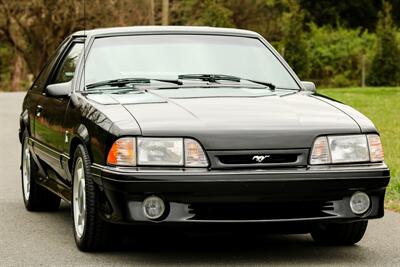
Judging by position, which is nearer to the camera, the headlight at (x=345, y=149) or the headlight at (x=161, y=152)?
the headlight at (x=161, y=152)

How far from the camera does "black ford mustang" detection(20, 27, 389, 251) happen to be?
6.52 m

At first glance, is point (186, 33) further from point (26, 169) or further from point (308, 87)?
point (26, 169)

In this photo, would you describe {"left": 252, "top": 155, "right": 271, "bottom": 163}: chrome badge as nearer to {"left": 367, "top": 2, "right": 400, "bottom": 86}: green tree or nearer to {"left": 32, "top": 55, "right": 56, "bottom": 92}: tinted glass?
{"left": 32, "top": 55, "right": 56, "bottom": 92}: tinted glass

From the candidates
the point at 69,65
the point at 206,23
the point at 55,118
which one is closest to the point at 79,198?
the point at 55,118

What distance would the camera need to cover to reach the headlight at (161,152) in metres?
6.53

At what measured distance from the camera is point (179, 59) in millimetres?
8133

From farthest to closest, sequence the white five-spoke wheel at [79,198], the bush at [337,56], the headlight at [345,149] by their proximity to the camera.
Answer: the bush at [337,56], the white five-spoke wheel at [79,198], the headlight at [345,149]

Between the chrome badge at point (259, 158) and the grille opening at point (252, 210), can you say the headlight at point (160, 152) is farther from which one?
the chrome badge at point (259, 158)

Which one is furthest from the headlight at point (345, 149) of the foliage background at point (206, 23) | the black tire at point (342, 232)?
the foliage background at point (206, 23)

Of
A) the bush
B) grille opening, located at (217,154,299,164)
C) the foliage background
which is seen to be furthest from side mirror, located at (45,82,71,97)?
the bush

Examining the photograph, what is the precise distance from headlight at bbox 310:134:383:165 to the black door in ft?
6.52

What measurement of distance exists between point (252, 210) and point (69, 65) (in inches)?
103

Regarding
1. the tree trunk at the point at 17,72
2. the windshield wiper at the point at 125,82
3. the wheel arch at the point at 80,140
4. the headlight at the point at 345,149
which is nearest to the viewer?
the headlight at the point at 345,149

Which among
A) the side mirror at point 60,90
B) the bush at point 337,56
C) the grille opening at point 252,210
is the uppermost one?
the side mirror at point 60,90
